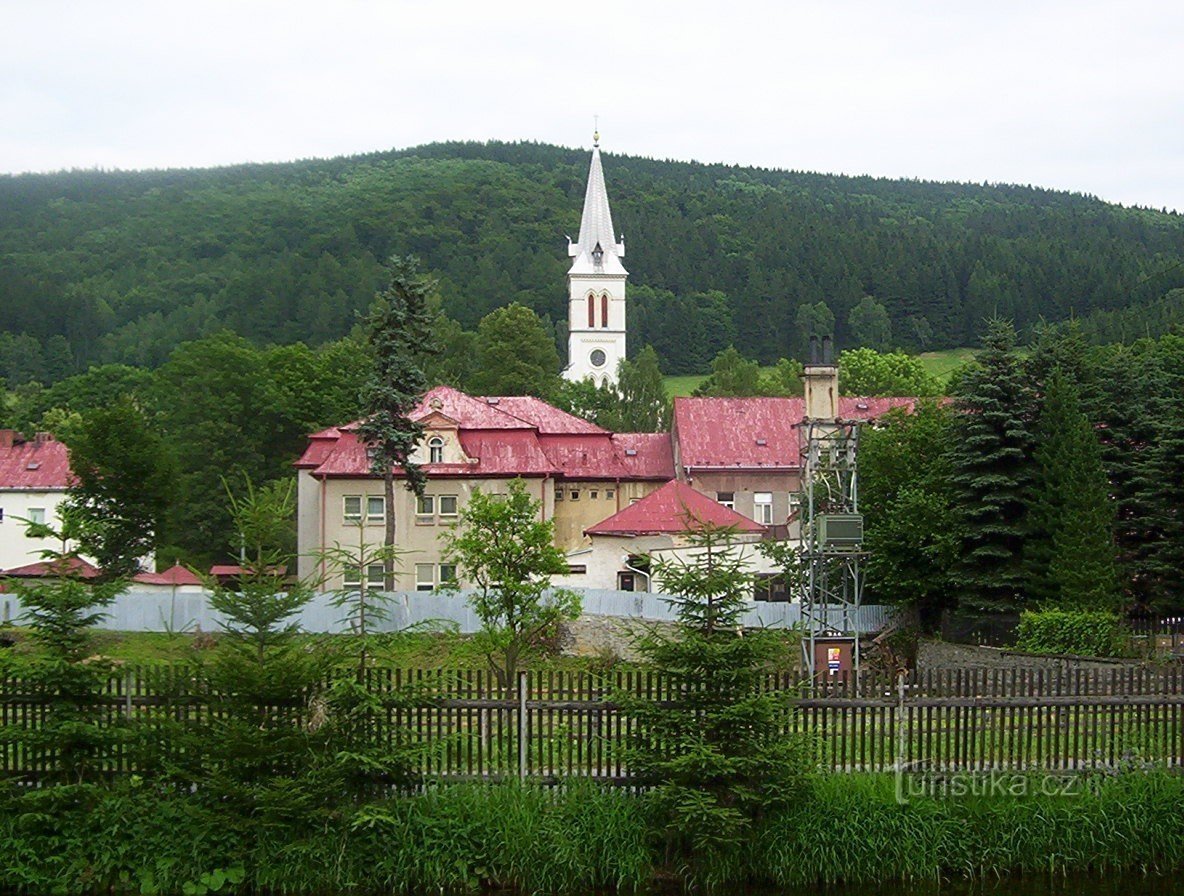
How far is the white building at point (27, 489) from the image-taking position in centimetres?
7119

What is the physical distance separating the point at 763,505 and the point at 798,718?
42.2 metres

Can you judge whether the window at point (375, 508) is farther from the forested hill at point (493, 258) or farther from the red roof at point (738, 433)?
the forested hill at point (493, 258)

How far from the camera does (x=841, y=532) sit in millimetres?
32438

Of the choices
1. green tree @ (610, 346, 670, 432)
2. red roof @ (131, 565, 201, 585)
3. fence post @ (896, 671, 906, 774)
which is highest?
green tree @ (610, 346, 670, 432)

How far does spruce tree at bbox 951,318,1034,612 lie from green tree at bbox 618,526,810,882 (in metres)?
19.9

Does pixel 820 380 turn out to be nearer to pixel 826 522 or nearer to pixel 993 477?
pixel 993 477

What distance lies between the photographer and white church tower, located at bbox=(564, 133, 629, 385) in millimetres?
118938

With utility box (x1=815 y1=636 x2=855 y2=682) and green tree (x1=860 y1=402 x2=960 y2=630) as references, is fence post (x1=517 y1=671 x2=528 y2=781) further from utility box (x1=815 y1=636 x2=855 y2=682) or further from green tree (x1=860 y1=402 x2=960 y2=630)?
green tree (x1=860 y1=402 x2=960 y2=630)

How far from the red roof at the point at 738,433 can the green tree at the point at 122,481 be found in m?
21.1

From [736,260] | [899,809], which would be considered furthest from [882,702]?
[736,260]

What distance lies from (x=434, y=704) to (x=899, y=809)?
5.90 meters

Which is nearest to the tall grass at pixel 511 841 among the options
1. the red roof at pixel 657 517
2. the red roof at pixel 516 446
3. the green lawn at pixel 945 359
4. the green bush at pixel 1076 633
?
the green bush at pixel 1076 633

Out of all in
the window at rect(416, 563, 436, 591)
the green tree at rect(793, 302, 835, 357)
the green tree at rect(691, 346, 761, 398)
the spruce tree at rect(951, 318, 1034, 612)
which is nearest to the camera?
the spruce tree at rect(951, 318, 1034, 612)

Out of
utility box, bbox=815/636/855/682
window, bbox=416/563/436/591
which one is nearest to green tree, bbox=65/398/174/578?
window, bbox=416/563/436/591
